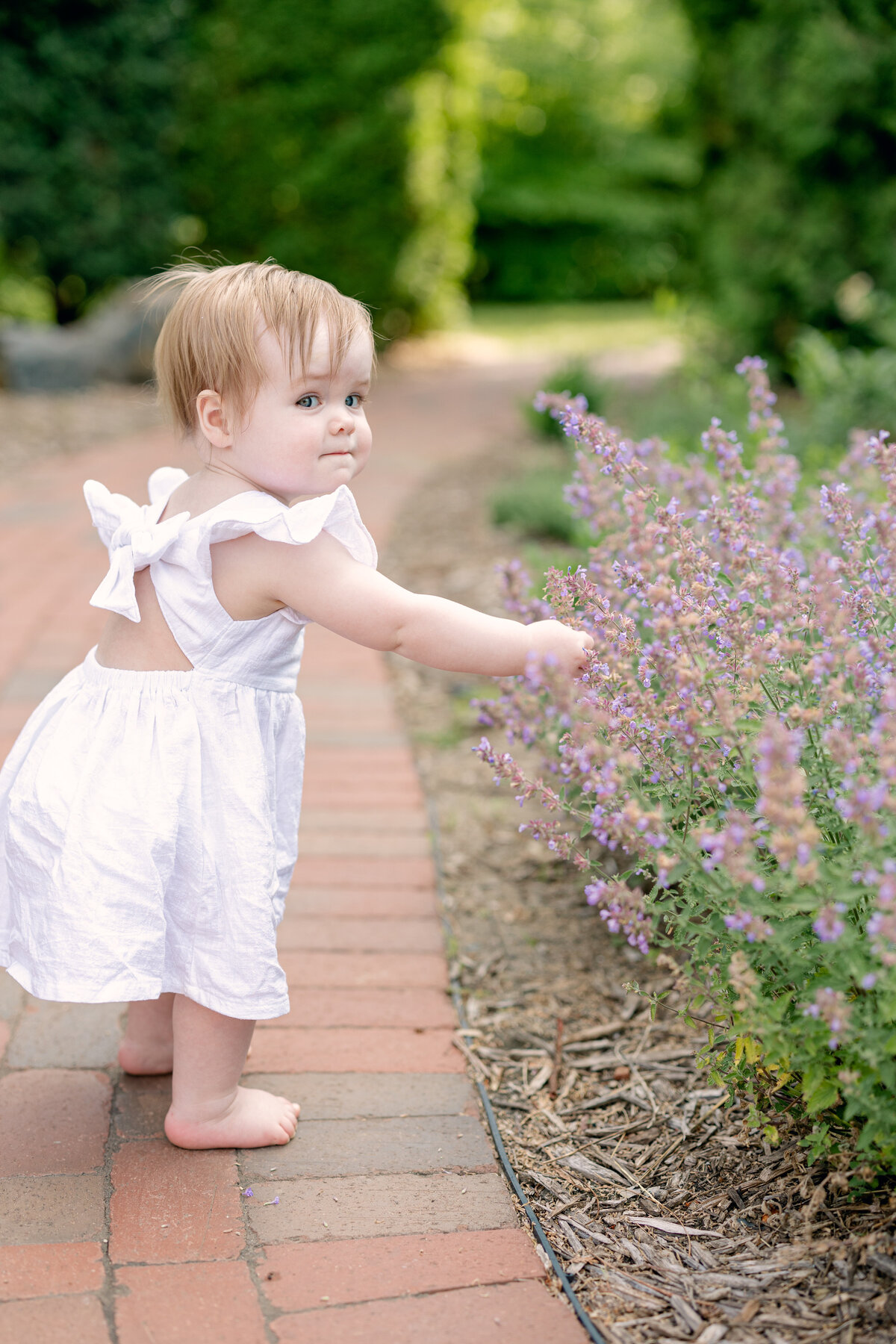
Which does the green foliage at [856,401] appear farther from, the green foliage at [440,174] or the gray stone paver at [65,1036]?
the green foliage at [440,174]

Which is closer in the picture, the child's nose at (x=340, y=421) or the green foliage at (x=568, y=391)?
the child's nose at (x=340, y=421)

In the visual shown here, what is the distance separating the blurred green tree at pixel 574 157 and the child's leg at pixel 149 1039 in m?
22.1

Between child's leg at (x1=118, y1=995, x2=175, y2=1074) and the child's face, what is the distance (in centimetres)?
84

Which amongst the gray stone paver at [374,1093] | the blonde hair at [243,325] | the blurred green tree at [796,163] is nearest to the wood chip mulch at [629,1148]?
the gray stone paver at [374,1093]

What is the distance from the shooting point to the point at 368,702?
3746 millimetres

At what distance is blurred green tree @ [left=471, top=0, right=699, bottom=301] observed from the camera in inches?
893

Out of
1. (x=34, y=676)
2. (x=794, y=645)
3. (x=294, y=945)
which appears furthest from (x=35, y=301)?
(x=794, y=645)

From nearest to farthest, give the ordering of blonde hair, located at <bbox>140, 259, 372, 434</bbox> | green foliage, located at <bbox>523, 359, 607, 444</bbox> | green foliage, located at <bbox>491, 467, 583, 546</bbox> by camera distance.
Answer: blonde hair, located at <bbox>140, 259, 372, 434</bbox> → green foliage, located at <bbox>491, 467, 583, 546</bbox> → green foliage, located at <bbox>523, 359, 607, 444</bbox>

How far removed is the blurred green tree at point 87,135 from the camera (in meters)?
9.07

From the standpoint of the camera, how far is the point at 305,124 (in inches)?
414

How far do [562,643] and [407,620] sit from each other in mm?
214

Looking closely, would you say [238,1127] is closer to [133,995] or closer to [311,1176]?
[311,1176]

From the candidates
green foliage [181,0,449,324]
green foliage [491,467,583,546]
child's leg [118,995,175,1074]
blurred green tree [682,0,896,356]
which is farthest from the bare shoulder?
green foliage [181,0,449,324]

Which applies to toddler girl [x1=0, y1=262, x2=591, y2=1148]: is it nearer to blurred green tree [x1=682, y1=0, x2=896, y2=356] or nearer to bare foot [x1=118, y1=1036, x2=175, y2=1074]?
bare foot [x1=118, y1=1036, x2=175, y2=1074]
